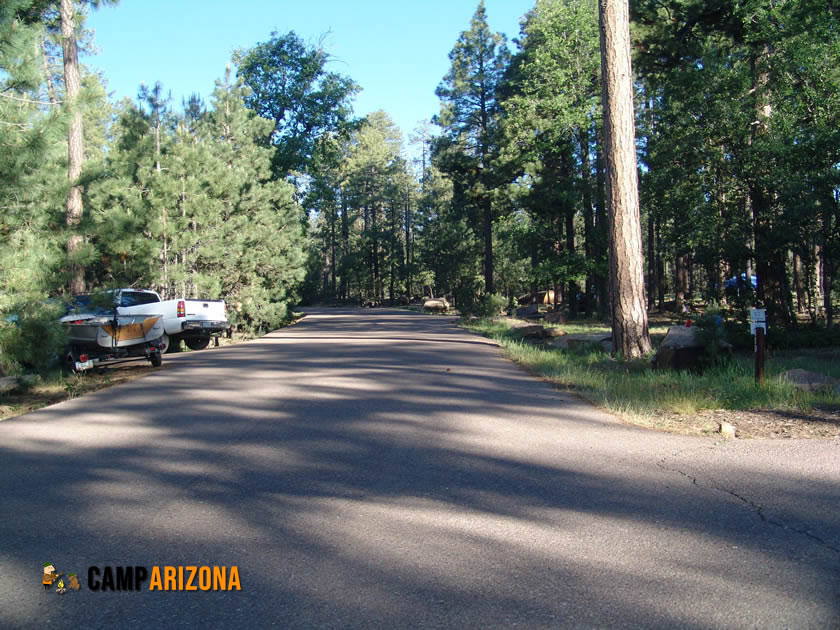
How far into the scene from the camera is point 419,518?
15.6 ft

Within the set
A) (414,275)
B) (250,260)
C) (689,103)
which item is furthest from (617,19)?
(414,275)

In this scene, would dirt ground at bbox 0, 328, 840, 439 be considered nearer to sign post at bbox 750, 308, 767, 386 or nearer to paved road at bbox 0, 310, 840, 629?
paved road at bbox 0, 310, 840, 629

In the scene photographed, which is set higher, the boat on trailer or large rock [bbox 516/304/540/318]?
the boat on trailer

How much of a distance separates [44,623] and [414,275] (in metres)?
77.2

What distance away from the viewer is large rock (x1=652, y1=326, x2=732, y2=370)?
11.6 meters

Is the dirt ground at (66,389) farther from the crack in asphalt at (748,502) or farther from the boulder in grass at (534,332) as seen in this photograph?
the boulder in grass at (534,332)

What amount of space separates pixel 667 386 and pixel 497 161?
2710 cm

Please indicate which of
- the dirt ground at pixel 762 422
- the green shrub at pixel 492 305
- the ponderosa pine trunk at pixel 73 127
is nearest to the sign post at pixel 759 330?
the dirt ground at pixel 762 422

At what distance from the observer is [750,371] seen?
11.0m

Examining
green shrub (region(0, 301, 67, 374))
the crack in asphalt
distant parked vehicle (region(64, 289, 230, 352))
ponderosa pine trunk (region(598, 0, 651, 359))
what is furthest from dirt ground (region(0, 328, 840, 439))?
distant parked vehicle (region(64, 289, 230, 352))

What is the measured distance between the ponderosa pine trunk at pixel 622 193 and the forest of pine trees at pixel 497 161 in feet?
0.61

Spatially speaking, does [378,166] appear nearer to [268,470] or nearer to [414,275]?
[414,275]

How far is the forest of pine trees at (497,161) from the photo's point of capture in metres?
11.0

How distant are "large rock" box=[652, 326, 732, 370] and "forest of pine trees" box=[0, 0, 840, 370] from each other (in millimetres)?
1782
